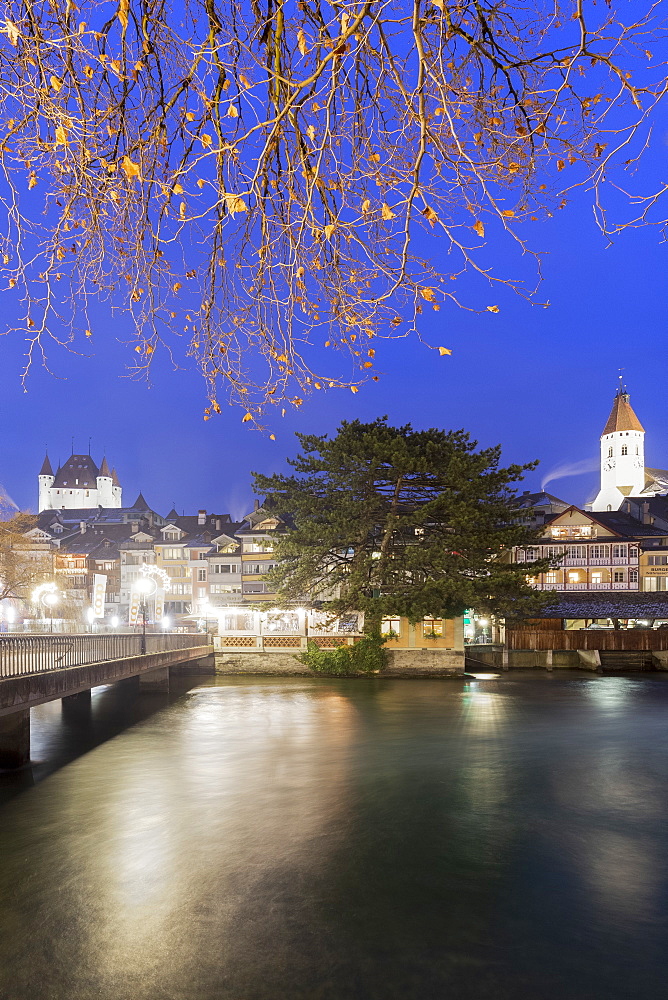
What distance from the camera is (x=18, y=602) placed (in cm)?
6031

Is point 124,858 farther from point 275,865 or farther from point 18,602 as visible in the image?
point 18,602

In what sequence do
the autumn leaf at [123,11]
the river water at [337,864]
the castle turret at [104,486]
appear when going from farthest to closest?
1. the castle turret at [104,486]
2. the river water at [337,864]
3. the autumn leaf at [123,11]

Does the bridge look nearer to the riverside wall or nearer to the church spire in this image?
the riverside wall

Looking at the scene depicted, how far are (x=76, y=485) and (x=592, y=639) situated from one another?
140 meters

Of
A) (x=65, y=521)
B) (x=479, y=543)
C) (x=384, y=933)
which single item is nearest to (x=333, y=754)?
(x=384, y=933)

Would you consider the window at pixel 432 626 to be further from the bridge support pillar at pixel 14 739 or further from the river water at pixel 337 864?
the bridge support pillar at pixel 14 739

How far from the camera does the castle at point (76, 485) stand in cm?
16625

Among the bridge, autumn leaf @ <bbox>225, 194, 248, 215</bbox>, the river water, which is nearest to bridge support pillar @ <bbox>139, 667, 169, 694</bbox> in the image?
the bridge

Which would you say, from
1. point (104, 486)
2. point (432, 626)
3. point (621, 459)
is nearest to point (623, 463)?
point (621, 459)

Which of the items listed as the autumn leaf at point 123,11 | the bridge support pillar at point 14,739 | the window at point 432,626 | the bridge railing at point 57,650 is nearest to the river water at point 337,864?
the bridge support pillar at point 14,739

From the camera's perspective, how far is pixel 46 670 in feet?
63.3

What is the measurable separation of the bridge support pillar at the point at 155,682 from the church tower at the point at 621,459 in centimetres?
10964

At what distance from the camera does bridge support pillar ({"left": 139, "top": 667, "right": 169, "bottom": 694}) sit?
38.2m

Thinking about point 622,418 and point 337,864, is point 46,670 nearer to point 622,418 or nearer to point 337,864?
point 337,864
